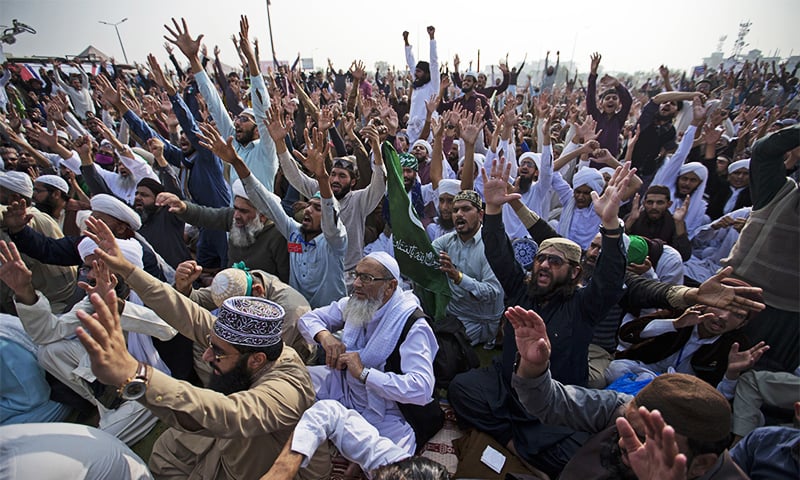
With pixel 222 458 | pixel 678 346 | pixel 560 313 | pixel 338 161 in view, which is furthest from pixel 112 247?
pixel 678 346

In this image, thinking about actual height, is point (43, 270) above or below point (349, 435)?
above

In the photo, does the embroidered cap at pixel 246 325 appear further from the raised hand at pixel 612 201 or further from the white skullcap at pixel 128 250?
the raised hand at pixel 612 201

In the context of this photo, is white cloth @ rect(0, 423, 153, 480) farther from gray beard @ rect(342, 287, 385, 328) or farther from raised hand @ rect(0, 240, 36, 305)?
gray beard @ rect(342, 287, 385, 328)

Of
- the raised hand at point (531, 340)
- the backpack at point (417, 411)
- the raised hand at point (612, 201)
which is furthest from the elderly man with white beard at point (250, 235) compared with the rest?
the raised hand at point (612, 201)

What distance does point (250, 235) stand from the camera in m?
3.66

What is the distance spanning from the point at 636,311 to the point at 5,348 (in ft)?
14.8

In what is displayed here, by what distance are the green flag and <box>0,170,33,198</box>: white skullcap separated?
149 inches

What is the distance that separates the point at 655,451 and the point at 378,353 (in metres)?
1.58

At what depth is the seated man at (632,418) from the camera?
130cm

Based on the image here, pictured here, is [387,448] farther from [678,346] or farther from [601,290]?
[678,346]

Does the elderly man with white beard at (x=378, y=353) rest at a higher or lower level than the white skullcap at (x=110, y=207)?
lower

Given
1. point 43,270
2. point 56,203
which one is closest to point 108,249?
point 43,270

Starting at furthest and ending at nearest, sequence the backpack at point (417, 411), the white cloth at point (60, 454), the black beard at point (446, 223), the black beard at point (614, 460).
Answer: the black beard at point (446, 223) → the backpack at point (417, 411) → the black beard at point (614, 460) → the white cloth at point (60, 454)

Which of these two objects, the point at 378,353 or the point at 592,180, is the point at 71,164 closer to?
the point at 378,353
